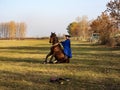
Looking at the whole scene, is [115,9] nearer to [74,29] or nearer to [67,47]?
[67,47]

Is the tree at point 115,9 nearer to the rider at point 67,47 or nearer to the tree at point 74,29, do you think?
the rider at point 67,47

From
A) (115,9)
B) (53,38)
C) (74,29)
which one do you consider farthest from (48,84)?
(74,29)

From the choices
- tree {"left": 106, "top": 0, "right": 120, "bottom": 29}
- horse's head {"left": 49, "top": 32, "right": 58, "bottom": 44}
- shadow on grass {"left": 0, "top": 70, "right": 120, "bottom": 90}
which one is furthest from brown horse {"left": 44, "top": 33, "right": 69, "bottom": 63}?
tree {"left": 106, "top": 0, "right": 120, "bottom": 29}

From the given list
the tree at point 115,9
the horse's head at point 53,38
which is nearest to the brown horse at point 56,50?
the horse's head at point 53,38

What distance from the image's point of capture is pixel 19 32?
19662 cm

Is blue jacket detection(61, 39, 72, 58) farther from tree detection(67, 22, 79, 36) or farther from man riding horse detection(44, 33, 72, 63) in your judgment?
tree detection(67, 22, 79, 36)

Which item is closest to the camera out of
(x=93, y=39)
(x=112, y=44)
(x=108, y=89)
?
(x=108, y=89)

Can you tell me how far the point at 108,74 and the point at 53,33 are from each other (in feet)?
21.4

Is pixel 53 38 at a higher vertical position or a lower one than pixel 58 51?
higher

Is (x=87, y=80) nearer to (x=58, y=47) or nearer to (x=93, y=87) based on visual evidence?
(x=93, y=87)

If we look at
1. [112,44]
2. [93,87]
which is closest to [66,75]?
[93,87]

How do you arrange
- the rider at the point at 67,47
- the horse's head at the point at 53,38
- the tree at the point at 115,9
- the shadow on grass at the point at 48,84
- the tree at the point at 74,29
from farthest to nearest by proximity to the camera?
1. the tree at the point at 74,29
2. the tree at the point at 115,9
3. the rider at the point at 67,47
4. the horse's head at the point at 53,38
5. the shadow on grass at the point at 48,84

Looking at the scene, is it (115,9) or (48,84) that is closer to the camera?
(48,84)

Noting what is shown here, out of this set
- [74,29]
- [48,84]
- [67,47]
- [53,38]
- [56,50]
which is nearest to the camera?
[48,84]
